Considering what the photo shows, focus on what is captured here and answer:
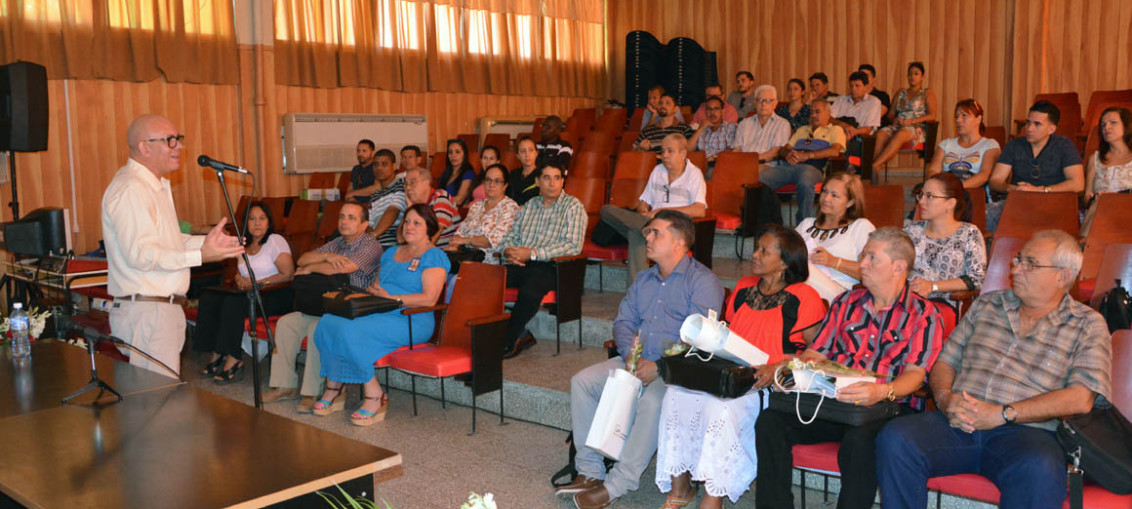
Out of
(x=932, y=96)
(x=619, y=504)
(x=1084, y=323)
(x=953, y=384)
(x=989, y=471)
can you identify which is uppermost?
(x=932, y=96)

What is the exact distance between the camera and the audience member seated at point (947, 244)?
12.2ft

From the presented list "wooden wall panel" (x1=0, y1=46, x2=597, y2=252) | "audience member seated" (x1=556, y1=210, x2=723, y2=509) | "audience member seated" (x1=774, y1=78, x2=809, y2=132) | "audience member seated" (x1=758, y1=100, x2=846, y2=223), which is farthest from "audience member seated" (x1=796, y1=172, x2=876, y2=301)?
"wooden wall panel" (x1=0, y1=46, x2=597, y2=252)

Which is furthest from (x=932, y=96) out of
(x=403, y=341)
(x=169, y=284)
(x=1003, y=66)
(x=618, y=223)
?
(x=169, y=284)

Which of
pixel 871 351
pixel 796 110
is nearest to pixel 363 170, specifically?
pixel 796 110

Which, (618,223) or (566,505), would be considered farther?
(618,223)

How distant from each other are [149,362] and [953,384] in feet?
9.36

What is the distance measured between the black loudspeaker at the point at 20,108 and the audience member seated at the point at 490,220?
2.31 metres

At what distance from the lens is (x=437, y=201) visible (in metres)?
6.14

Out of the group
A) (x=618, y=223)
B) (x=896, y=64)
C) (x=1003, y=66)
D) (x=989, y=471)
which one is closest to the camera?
(x=989, y=471)

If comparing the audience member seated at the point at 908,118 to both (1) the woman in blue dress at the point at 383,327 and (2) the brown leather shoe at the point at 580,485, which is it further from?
(2) the brown leather shoe at the point at 580,485

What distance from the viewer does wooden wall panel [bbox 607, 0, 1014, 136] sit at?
8.80 meters

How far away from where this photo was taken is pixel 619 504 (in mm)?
3395

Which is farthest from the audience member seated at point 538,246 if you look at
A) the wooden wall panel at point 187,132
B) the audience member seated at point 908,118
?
the wooden wall panel at point 187,132

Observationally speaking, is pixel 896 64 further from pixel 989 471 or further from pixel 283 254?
pixel 989 471
